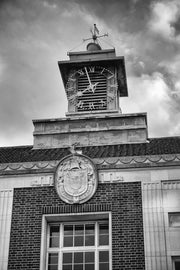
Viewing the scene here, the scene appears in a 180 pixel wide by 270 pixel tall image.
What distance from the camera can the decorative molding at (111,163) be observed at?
17.5 metres

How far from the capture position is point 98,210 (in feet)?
56.0

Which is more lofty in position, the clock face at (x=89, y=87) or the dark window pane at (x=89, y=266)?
the clock face at (x=89, y=87)

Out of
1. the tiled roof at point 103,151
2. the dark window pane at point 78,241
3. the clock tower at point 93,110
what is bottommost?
the dark window pane at point 78,241

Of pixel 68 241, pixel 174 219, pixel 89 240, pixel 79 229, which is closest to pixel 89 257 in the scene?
pixel 89 240

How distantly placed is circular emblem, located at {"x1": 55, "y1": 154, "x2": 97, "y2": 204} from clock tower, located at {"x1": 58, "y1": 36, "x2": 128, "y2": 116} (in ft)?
18.4

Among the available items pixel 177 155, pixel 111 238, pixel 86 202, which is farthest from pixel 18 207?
pixel 177 155

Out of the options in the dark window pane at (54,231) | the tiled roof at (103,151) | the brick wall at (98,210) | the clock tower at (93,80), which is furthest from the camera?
the clock tower at (93,80)

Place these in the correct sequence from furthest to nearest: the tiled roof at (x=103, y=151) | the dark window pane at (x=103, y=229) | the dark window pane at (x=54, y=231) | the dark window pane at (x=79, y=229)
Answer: the tiled roof at (x=103, y=151)
the dark window pane at (x=54, y=231)
the dark window pane at (x=79, y=229)
the dark window pane at (x=103, y=229)

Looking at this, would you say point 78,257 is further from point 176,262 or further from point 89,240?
point 176,262

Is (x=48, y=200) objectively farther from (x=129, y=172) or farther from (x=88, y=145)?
(x=88, y=145)

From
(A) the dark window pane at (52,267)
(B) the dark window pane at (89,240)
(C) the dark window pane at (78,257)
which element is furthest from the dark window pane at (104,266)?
(A) the dark window pane at (52,267)

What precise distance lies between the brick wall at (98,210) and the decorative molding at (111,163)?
0.79 metres

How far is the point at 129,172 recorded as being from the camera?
17.6m

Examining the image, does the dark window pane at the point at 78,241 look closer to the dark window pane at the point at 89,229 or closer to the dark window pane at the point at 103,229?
the dark window pane at the point at 89,229
